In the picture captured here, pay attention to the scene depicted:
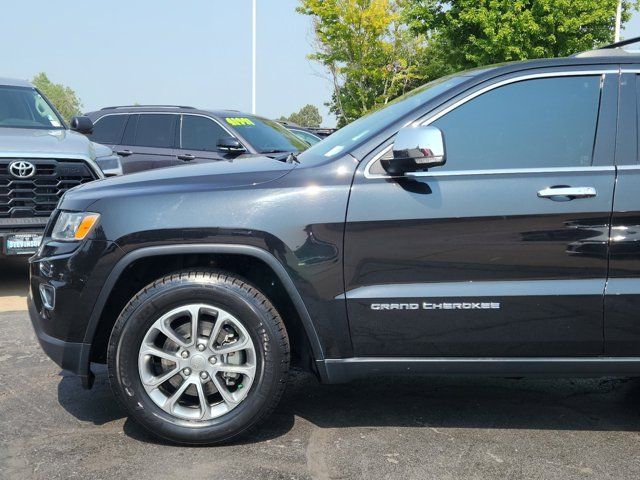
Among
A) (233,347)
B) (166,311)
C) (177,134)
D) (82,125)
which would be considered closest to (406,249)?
(233,347)

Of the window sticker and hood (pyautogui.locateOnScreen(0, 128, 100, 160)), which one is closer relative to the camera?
hood (pyautogui.locateOnScreen(0, 128, 100, 160))

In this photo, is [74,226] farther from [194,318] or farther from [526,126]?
[526,126]

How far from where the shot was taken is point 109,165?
6.94 metres

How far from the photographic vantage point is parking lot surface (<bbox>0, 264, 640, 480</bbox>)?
119 inches

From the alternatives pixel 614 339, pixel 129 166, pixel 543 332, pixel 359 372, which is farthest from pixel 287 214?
pixel 129 166

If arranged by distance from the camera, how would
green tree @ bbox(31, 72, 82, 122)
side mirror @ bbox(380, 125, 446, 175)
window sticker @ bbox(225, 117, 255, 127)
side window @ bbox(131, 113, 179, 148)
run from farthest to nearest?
green tree @ bbox(31, 72, 82, 122), side window @ bbox(131, 113, 179, 148), window sticker @ bbox(225, 117, 255, 127), side mirror @ bbox(380, 125, 446, 175)

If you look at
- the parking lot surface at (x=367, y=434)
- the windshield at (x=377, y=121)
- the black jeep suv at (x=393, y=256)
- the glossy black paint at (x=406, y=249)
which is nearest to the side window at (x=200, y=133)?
the parking lot surface at (x=367, y=434)

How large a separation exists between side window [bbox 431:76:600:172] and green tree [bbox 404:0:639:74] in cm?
1850

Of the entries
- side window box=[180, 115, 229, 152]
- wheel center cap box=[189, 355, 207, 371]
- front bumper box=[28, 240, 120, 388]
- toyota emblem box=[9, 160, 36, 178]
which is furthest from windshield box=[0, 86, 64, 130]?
wheel center cap box=[189, 355, 207, 371]

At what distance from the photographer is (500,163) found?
3158 mm

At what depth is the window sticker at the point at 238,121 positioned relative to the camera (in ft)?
29.0

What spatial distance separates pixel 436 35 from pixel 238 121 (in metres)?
16.6

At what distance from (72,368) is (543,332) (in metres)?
2.19

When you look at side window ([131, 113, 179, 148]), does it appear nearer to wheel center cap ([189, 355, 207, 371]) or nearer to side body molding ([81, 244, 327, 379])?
side body molding ([81, 244, 327, 379])
